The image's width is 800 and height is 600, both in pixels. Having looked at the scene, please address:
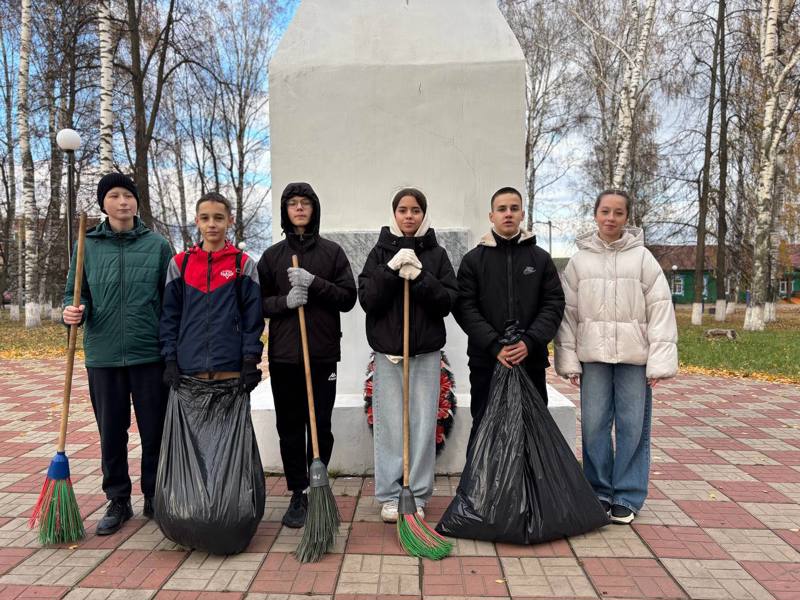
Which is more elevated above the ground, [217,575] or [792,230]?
[792,230]

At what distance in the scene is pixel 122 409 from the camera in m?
2.90

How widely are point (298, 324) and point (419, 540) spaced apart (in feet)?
3.98

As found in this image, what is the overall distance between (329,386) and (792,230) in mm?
23693

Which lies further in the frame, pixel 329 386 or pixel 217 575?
pixel 329 386

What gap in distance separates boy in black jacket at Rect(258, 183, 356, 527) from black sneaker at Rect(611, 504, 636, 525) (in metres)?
1.60

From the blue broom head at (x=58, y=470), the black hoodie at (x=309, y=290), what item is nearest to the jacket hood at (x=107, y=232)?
the black hoodie at (x=309, y=290)

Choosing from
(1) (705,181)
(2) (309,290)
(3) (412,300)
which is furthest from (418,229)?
(1) (705,181)

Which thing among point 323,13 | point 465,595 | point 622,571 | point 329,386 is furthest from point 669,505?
point 323,13

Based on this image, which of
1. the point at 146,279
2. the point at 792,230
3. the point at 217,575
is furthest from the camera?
the point at 792,230

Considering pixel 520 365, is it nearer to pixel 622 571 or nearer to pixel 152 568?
pixel 622 571

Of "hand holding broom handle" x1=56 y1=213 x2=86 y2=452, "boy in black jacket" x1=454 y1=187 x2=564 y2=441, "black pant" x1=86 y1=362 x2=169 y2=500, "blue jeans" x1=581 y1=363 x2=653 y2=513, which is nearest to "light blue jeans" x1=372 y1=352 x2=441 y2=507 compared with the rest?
"boy in black jacket" x1=454 y1=187 x2=564 y2=441

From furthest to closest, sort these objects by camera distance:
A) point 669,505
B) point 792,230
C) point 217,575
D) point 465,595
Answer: point 792,230
point 669,505
point 217,575
point 465,595

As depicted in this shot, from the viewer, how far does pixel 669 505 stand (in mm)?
3295

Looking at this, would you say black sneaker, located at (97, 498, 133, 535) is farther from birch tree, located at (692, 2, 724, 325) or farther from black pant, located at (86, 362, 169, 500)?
birch tree, located at (692, 2, 724, 325)
